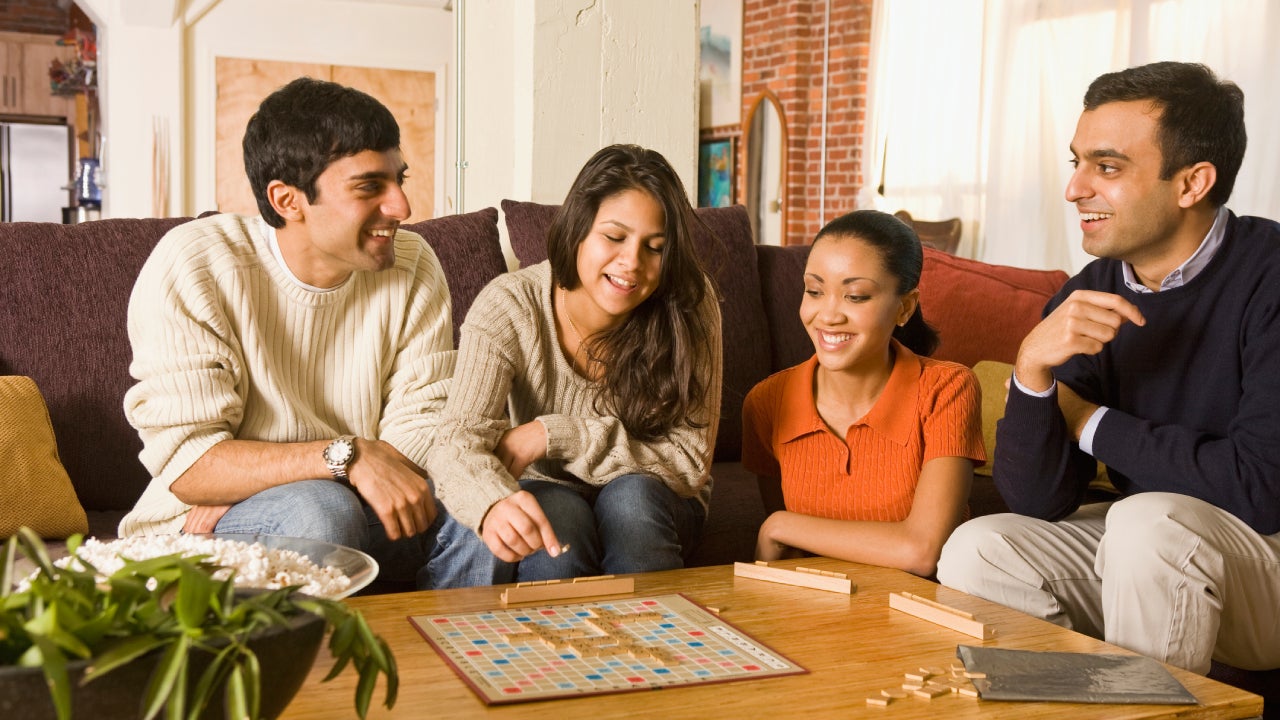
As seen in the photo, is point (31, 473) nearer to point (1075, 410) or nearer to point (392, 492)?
point (392, 492)

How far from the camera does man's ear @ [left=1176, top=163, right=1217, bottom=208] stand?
6.16 ft

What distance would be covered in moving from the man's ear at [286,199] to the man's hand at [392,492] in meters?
0.40

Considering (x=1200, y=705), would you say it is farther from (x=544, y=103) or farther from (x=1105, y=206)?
(x=544, y=103)

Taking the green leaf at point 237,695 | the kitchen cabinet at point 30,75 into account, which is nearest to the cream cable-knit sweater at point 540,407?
the green leaf at point 237,695

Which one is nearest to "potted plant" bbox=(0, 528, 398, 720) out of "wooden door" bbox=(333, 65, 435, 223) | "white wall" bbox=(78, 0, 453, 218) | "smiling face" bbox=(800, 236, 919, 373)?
"smiling face" bbox=(800, 236, 919, 373)

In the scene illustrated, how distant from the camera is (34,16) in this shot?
9109 millimetres

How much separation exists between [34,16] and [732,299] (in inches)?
328

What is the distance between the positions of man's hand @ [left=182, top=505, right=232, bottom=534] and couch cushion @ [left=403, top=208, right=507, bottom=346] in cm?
70

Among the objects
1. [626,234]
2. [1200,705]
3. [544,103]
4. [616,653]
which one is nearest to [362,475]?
[626,234]

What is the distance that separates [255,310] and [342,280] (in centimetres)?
16

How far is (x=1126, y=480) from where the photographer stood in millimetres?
1964

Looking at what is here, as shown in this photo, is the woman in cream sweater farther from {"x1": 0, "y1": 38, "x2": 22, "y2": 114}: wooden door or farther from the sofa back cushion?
{"x1": 0, "y1": 38, "x2": 22, "y2": 114}: wooden door

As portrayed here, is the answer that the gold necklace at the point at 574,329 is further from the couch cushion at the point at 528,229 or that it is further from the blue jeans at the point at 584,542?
the couch cushion at the point at 528,229

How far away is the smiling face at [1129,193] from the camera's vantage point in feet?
6.18
